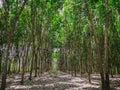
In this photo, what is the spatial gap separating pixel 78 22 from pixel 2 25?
11.3 meters

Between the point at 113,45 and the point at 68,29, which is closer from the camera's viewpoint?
the point at 113,45

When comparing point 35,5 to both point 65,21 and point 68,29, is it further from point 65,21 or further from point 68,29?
point 68,29

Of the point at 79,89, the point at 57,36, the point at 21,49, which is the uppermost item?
the point at 57,36

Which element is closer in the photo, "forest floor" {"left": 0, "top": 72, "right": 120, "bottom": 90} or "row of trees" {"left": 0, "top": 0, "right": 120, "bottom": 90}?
"row of trees" {"left": 0, "top": 0, "right": 120, "bottom": 90}

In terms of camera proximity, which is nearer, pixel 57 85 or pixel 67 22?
pixel 57 85

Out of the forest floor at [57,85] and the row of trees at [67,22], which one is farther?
the forest floor at [57,85]

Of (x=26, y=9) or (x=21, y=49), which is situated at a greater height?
(x=26, y=9)

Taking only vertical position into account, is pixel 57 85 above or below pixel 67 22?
below

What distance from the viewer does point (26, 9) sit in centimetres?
2592

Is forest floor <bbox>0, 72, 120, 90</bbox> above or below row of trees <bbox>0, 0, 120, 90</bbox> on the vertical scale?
below

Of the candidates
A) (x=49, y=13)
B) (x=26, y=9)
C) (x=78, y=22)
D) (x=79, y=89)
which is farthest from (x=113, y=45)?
(x=79, y=89)

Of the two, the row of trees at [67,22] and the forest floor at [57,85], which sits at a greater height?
the row of trees at [67,22]

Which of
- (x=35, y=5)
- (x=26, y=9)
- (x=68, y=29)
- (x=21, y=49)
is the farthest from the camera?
(x=21, y=49)

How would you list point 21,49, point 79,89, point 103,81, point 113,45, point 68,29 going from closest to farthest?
point 103,81 < point 79,89 < point 113,45 < point 68,29 < point 21,49
